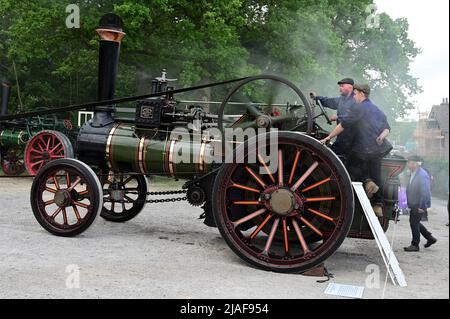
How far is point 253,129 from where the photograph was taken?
5.61 metres

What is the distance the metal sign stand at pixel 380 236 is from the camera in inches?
178

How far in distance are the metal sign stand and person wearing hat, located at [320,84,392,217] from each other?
211 mm

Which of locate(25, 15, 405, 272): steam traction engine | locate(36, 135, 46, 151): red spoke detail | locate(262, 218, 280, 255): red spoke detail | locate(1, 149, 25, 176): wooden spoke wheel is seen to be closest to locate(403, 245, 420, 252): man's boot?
locate(25, 15, 405, 272): steam traction engine

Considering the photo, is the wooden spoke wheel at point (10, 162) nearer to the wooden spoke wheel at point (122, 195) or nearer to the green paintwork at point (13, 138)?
the green paintwork at point (13, 138)

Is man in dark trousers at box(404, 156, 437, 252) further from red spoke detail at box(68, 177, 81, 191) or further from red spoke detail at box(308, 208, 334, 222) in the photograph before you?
red spoke detail at box(68, 177, 81, 191)

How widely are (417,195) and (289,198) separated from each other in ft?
4.90

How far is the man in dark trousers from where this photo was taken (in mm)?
5105

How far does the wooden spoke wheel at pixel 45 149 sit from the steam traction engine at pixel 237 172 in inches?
188

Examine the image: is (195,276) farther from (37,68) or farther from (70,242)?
(37,68)

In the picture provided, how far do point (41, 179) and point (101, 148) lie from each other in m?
0.76

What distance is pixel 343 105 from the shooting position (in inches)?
218

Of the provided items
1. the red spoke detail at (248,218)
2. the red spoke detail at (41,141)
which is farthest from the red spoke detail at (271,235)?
the red spoke detail at (41,141)

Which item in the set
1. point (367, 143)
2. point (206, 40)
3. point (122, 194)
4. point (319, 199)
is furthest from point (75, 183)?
point (206, 40)
